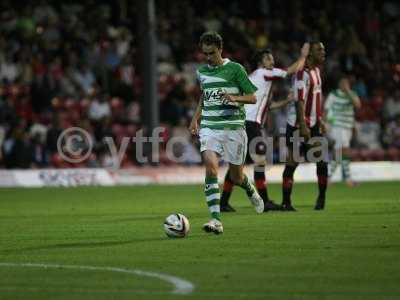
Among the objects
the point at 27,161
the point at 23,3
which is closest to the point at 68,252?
the point at 27,161

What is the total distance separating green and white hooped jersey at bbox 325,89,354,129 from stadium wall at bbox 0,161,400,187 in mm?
2620

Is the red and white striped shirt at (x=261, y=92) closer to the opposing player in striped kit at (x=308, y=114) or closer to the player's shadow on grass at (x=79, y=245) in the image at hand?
the opposing player in striped kit at (x=308, y=114)

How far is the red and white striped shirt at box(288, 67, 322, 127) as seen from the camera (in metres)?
16.9

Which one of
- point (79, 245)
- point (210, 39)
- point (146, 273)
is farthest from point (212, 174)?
point (146, 273)

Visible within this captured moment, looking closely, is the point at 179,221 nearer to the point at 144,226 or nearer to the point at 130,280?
the point at 144,226

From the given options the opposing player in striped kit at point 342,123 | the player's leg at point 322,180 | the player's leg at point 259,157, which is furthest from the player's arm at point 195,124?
the opposing player in striped kit at point 342,123

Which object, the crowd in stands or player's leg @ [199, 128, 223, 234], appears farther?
the crowd in stands

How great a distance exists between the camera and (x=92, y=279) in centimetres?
929

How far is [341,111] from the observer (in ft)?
83.3

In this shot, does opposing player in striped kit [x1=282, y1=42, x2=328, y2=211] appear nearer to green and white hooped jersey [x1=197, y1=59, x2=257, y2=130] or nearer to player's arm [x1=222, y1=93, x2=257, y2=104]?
green and white hooped jersey [x1=197, y1=59, x2=257, y2=130]

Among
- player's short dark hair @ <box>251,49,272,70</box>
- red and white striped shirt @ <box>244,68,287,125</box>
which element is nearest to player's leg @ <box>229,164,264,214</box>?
red and white striped shirt @ <box>244,68,287,125</box>

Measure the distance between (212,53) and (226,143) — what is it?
109cm

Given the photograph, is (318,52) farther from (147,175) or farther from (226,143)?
(147,175)

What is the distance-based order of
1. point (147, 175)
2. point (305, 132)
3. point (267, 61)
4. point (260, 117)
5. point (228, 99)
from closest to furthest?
point (228, 99)
point (305, 132)
point (267, 61)
point (260, 117)
point (147, 175)
